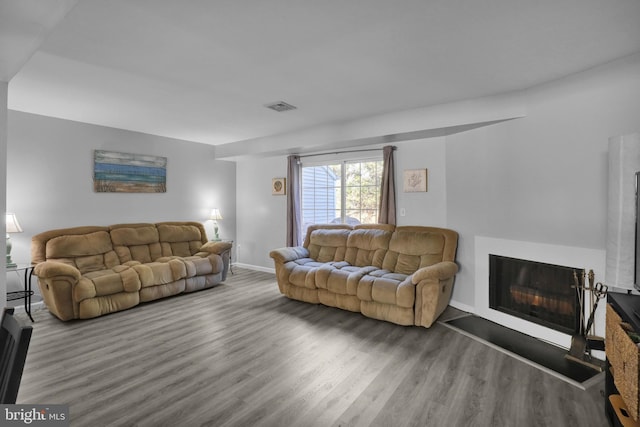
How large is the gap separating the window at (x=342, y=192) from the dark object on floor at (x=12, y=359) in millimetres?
4503

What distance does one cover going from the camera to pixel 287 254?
4.82 metres

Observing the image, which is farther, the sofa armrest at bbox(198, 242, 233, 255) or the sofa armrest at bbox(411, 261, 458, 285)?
the sofa armrest at bbox(198, 242, 233, 255)

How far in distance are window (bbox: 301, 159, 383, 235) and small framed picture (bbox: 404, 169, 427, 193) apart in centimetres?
51

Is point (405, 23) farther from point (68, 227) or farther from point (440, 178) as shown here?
point (68, 227)

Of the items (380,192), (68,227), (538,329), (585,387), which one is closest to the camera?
(585,387)

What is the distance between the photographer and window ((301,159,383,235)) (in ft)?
17.1

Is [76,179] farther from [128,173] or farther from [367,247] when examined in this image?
[367,247]

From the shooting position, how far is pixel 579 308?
298 cm

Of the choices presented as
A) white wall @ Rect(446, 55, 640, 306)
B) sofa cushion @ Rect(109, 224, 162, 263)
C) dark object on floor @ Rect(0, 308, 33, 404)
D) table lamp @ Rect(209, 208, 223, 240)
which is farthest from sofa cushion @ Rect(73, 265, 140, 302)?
white wall @ Rect(446, 55, 640, 306)

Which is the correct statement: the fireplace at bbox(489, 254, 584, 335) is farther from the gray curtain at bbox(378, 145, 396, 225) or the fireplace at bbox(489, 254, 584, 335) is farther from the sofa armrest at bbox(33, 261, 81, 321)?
the sofa armrest at bbox(33, 261, 81, 321)

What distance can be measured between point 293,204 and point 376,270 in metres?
2.17

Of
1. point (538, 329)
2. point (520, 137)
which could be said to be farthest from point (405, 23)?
point (538, 329)

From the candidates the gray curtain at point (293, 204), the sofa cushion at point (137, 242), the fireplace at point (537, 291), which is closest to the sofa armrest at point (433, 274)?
the fireplace at point (537, 291)

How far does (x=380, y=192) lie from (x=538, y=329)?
8.51 feet
